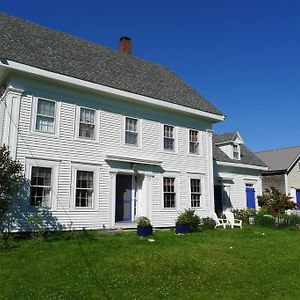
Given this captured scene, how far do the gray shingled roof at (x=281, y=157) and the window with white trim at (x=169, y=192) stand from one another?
52.9 ft

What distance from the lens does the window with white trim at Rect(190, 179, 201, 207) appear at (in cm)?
1920

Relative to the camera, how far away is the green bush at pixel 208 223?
18.1m

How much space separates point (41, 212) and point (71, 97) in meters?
5.12

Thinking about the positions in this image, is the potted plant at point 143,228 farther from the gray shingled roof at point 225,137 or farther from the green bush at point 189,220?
the gray shingled roof at point 225,137

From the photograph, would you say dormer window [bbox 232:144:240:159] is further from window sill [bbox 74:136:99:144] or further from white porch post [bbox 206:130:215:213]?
window sill [bbox 74:136:99:144]

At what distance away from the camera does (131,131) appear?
17.3 meters

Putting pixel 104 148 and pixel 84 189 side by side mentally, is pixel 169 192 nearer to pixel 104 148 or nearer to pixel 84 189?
pixel 104 148

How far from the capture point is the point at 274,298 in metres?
6.88

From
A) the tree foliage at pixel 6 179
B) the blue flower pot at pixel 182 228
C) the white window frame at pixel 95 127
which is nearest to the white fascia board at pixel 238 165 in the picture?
the blue flower pot at pixel 182 228

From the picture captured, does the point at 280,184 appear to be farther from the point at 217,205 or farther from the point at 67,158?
the point at 67,158

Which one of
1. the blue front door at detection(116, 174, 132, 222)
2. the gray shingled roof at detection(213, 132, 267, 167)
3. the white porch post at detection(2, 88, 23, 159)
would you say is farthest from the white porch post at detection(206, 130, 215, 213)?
Result: the white porch post at detection(2, 88, 23, 159)

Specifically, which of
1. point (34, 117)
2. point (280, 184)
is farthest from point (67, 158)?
point (280, 184)

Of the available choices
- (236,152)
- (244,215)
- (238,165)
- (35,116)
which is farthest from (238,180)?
(35,116)

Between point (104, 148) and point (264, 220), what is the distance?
415 inches
